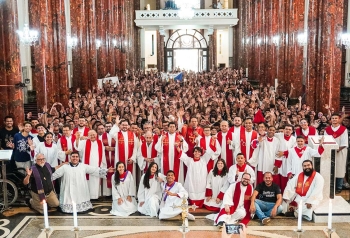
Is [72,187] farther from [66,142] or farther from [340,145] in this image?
[340,145]

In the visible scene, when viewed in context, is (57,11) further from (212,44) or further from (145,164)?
(212,44)

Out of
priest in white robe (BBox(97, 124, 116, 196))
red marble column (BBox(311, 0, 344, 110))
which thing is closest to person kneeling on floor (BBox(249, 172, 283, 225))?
priest in white robe (BBox(97, 124, 116, 196))

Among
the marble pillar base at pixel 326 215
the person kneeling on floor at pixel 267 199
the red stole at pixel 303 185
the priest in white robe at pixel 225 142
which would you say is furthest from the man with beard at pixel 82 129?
the marble pillar base at pixel 326 215

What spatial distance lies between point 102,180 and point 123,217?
167 cm

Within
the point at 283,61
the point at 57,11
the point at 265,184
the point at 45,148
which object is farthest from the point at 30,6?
the point at 283,61

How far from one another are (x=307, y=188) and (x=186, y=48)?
1560 inches

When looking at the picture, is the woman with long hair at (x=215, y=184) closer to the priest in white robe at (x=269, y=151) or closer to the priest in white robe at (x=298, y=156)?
the priest in white robe at (x=269, y=151)

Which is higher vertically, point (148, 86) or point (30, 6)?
point (30, 6)

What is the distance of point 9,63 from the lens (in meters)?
13.3

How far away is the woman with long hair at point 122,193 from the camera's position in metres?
10.8

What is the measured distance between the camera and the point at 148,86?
2378 cm

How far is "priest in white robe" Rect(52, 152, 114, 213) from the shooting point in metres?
10.9

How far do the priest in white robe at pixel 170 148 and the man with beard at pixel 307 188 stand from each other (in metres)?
2.68

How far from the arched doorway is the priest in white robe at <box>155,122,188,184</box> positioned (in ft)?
122
